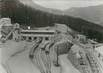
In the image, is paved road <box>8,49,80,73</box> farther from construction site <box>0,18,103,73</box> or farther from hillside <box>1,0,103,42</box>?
hillside <box>1,0,103,42</box>

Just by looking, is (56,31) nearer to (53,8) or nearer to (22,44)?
(53,8)

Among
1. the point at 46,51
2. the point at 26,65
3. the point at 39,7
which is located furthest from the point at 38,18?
the point at 26,65

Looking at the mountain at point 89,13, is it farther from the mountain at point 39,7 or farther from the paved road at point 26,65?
the paved road at point 26,65

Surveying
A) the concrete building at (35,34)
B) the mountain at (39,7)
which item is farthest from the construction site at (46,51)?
the mountain at (39,7)

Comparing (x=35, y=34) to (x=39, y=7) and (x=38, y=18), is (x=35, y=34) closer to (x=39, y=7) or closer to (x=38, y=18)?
(x=38, y=18)

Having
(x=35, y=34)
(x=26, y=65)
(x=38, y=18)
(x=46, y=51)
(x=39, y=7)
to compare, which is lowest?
(x=26, y=65)

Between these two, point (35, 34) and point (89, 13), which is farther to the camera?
point (89, 13)

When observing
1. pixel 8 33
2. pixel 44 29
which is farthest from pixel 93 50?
pixel 8 33
